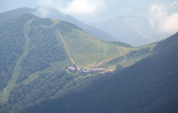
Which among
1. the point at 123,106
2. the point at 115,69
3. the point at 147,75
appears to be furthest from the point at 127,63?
the point at 123,106

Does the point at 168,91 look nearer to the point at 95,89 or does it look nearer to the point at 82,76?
the point at 95,89

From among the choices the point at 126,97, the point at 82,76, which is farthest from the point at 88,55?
the point at 126,97

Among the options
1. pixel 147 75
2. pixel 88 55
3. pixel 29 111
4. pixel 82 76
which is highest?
pixel 88 55

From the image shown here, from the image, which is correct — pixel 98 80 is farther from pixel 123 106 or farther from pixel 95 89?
pixel 123 106

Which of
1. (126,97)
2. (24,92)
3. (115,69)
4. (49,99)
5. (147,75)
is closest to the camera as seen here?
(126,97)

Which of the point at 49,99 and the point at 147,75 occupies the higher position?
the point at 49,99

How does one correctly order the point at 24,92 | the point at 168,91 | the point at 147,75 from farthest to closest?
the point at 24,92 < the point at 147,75 < the point at 168,91

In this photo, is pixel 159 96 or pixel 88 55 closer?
pixel 159 96
